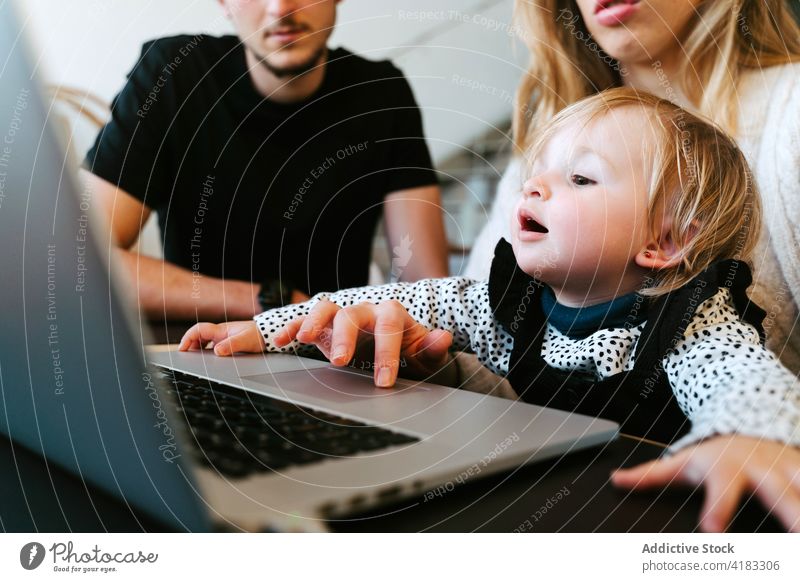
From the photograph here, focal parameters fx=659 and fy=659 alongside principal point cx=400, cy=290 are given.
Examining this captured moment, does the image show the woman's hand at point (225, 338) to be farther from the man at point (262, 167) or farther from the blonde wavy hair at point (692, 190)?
the blonde wavy hair at point (692, 190)

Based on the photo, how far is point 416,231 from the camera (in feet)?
1.76

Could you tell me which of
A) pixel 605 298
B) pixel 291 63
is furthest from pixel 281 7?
pixel 605 298

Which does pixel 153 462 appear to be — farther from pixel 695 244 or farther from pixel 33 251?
pixel 695 244

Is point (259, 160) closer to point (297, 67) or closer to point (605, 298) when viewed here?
point (297, 67)

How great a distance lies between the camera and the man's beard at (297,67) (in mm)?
499

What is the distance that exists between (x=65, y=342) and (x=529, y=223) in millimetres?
271

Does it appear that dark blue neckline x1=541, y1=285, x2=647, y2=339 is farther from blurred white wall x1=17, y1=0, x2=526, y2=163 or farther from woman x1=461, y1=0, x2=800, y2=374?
blurred white wall x1=17, y1=0, x2=526, y2=163

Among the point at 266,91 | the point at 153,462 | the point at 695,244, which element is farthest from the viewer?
the point at 266,91

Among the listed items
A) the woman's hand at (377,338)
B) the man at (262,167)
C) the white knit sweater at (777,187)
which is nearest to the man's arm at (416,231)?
the man at (262,167)

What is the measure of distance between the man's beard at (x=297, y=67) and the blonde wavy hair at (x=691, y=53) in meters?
0.15

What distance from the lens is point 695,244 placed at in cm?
39

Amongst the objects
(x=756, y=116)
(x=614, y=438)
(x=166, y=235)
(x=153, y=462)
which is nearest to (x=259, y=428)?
(x=153, y=462)

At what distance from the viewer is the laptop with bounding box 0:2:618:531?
24 cm
